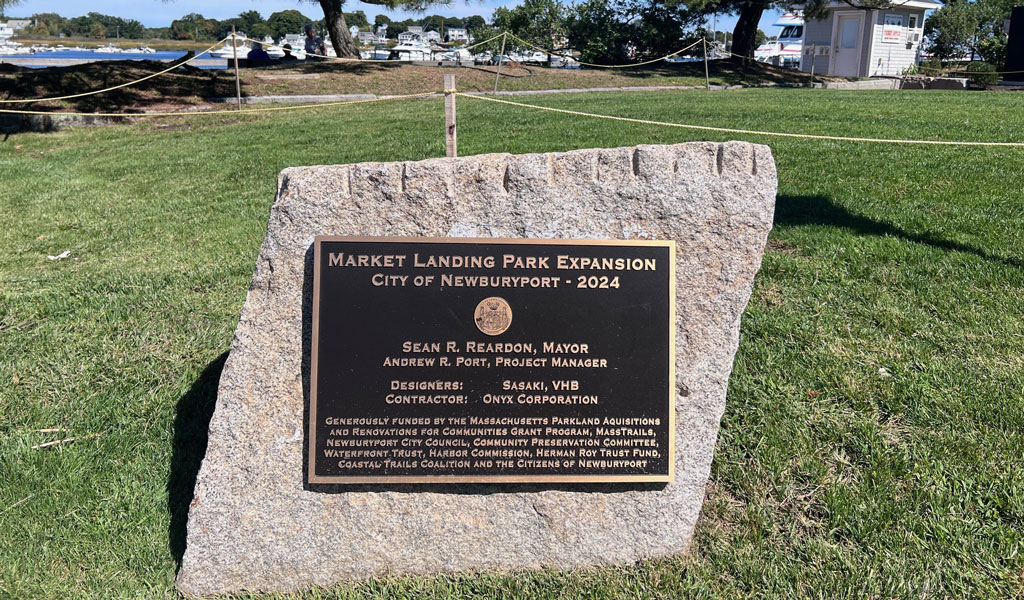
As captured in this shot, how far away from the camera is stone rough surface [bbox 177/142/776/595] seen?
2861 millimetres

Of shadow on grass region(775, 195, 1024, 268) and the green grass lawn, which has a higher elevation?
shadow on grass region(775, 195, 1024, 268)

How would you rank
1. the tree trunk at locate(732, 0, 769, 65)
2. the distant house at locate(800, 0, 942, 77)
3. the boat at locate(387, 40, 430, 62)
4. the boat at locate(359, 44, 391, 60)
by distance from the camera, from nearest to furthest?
the tree trunk at locate(732, 0, 769, 65)
the boat at locate(387, 40, 430, 62)
the distant house at locate(800, 0, 942, 77)
the boat at locate(359, 44, 391, 60)

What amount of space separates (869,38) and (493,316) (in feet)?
130

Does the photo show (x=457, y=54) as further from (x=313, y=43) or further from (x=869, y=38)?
(x=869, y=38)

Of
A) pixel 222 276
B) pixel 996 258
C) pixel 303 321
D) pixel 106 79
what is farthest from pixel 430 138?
pixel 106 79

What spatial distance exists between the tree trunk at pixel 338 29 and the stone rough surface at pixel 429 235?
2400 cm

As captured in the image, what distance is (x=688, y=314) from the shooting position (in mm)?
2930

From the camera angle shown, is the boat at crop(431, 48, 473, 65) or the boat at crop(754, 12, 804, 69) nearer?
the boat at crop(431, 48, 473, 65)

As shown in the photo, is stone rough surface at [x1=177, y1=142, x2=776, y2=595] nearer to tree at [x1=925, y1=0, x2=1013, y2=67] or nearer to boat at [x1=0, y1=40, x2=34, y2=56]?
tree at [x1=925, y1=0, x2=1013, y2=67]

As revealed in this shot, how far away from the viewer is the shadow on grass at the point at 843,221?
521cm

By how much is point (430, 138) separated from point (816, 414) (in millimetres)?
7990

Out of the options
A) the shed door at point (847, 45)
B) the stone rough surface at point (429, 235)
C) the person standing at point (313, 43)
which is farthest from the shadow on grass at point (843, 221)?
the shed door at point (847, 45)

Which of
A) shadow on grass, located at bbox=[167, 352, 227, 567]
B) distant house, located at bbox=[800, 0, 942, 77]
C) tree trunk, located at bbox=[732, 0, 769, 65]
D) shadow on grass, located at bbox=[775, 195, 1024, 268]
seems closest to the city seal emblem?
shadow on grass, located at bbox=[167, 352, 227, 567]

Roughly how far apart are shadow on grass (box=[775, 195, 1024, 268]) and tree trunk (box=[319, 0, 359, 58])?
21.5 meters
